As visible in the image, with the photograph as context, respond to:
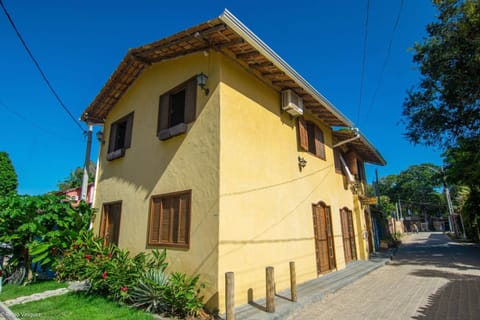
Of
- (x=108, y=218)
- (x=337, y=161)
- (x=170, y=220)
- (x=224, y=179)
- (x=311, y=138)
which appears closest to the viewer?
(x=224, y=179)

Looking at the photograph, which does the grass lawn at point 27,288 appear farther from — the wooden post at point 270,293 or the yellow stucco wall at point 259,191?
the wooden post at point 270,293

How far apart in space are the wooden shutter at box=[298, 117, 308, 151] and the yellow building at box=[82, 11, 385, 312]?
1.8 inches

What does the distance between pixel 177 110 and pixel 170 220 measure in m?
3.07

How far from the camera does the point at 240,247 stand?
5449 millimetres

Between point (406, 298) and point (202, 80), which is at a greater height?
point (202, 80)

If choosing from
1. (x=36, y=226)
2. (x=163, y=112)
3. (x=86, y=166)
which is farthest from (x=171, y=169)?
(x=86, y=166)

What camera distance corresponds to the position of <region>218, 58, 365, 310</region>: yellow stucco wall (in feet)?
17.8

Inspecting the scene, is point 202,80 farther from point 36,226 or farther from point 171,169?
point 36,226

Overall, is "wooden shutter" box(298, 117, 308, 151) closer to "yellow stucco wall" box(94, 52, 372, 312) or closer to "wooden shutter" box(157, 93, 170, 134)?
"yellow stucco wall" box(94, 52, 372, 312)

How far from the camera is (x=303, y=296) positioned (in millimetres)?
6027

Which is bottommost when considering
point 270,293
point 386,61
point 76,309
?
point 76,309

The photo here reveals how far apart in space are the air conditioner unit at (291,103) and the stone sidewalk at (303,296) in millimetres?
5141

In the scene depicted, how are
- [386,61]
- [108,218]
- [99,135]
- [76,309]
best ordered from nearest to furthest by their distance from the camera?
[76,309]
[108,218]
[386,61]
[99,135]

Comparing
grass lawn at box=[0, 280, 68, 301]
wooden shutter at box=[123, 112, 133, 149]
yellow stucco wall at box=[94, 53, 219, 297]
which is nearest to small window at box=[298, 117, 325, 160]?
yellow stucco wall at box=[94, 53, 219, 297]
